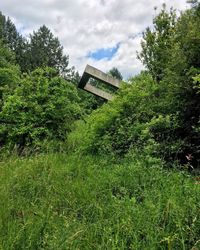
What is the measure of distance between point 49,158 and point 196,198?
3.04 m

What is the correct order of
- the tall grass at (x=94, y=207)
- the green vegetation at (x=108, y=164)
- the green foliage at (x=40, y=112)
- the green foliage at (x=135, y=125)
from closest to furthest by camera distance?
the tall grass at (x=94, y=207), the green vegetation at (x=108, y=164), the green foliage at (x=135, y=125), the green foliage at (x=40, y=112)

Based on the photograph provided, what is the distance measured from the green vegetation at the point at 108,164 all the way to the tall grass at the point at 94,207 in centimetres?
1

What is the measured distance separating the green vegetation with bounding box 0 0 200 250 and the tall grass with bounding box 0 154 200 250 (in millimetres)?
13

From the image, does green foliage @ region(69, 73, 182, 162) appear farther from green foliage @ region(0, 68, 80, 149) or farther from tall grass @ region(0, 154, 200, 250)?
tall grass @ region(0, 154, 200, 250)

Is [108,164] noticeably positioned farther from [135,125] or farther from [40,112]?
[40,112]

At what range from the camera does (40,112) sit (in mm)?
8422

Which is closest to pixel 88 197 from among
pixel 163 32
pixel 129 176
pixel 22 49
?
pixel 129 176

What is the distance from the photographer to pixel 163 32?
55.7 feet

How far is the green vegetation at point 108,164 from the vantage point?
9.69ft

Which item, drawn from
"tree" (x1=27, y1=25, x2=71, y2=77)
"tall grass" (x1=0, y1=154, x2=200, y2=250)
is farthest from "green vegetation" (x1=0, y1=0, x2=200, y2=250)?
"tree" (x1=27, y1=25, x2=71, y2=77)

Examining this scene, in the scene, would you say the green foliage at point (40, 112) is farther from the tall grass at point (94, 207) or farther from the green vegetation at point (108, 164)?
the tall grass at point (94, 207)

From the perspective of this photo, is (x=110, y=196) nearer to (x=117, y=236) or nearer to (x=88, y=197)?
(x=88, y=197)

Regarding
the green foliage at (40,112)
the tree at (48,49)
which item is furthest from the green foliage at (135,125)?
the tree at (48,49)

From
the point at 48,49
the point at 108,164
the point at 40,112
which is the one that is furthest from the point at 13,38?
the point at 108,164
